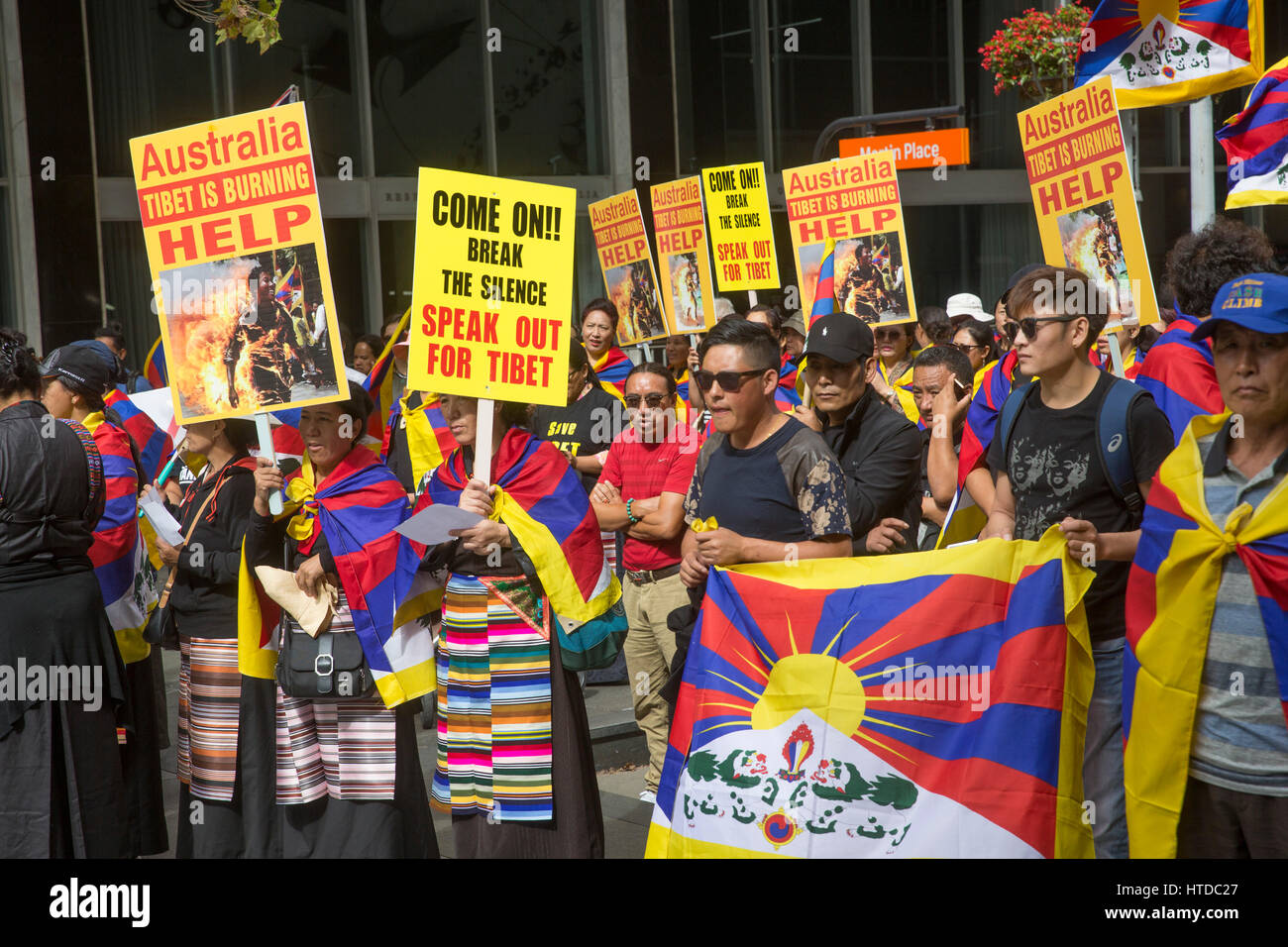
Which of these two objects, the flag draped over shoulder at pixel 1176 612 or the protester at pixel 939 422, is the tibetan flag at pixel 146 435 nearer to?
the protester at pixel 939 422

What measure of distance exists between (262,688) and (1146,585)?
10.6ft

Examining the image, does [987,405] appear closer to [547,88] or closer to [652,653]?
[652,653]

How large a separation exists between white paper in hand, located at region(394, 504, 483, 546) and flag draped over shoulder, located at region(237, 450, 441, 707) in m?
0.48

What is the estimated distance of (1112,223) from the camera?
556 cm

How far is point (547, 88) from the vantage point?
1803 centimetres

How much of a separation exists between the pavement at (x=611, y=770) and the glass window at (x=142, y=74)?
891 cm

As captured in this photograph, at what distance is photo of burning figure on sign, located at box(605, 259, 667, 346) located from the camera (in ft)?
33.0

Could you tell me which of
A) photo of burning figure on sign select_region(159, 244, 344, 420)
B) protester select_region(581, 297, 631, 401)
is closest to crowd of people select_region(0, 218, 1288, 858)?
photo of burning figure on sign select_region(159, 244, 344, 420)

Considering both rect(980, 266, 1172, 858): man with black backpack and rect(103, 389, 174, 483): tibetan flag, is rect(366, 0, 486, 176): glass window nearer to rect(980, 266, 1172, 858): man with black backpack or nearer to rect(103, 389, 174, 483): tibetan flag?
rect(103, 389, 174, 483): tibetan flag

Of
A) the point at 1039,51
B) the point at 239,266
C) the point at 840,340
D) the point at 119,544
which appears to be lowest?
the point at 119,544

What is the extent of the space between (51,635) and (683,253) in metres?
6.00

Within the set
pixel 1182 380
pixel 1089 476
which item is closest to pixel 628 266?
pixel 1182 380

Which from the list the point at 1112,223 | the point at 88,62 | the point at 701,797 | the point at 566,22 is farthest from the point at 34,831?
the point at 566,22

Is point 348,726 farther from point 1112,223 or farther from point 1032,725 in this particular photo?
point 1112,223
